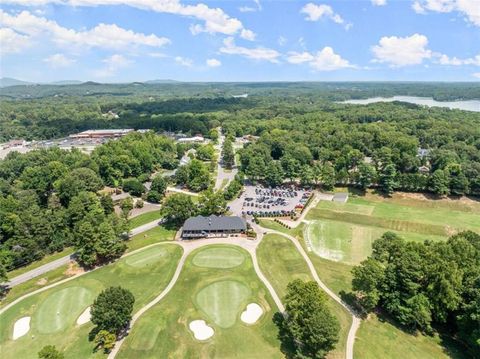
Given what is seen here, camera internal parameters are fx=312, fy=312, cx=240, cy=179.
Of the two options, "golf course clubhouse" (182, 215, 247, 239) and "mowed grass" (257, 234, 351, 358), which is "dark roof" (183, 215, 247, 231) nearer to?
"golf course clubhouse" (182, 215, 247, 239)

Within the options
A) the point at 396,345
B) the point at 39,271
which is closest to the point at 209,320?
the point at 396,345

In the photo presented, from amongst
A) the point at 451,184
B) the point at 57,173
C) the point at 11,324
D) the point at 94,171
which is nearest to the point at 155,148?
the point at 94,171

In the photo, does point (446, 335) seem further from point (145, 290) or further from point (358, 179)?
point (358, 179)

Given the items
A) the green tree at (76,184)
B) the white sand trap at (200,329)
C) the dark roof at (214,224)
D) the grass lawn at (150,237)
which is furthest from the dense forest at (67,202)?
the white sand trap at (200,329)

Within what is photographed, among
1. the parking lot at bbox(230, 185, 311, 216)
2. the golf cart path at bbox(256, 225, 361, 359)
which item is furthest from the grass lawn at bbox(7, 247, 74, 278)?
the golf cart path at bbox(256, 225, 361, 359)

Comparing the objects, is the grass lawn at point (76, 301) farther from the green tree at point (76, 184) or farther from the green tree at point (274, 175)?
the green tree at point (274, 175)

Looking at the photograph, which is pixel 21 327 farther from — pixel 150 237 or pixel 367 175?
pixel 367 175
